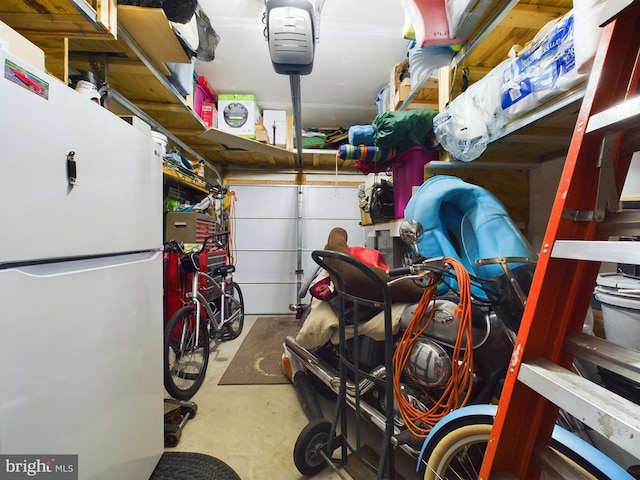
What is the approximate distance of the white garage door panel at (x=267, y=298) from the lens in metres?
4.08

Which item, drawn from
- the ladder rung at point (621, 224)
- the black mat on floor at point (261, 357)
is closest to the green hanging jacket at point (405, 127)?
the ladder rung at point (621, 224)

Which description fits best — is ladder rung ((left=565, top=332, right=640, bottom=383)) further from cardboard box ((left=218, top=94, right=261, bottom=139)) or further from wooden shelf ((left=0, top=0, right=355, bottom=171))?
cardboard box ((left=218, top=94, right=261, bottom=139))

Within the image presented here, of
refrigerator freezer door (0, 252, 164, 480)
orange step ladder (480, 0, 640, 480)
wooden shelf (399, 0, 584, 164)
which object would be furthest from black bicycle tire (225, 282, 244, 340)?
wooden shelf (399, 0, 584, 164)

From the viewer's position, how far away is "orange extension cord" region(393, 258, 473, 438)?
1.00 m

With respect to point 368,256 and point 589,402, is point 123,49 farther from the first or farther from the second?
point 589,402

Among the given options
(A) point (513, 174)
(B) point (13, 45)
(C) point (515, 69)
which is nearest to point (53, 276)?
(B) point (13, 45)

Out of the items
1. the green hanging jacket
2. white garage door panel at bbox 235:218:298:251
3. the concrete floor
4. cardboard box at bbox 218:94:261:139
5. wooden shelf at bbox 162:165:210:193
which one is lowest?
the concrete floor

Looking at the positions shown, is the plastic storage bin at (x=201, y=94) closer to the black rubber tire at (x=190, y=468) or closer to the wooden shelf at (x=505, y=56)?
the wooden shelf at (x=505, y=56)

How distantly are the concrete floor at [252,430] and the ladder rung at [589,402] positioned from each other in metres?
1.06

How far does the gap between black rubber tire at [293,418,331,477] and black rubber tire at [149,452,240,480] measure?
0.32m

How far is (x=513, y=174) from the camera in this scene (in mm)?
1867

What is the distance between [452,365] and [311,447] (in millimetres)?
817

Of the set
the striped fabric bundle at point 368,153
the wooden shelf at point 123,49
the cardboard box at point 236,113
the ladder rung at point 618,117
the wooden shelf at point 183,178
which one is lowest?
the ladder rung at point 618,117

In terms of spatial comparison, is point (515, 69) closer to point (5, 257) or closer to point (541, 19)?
point (541, 19)
